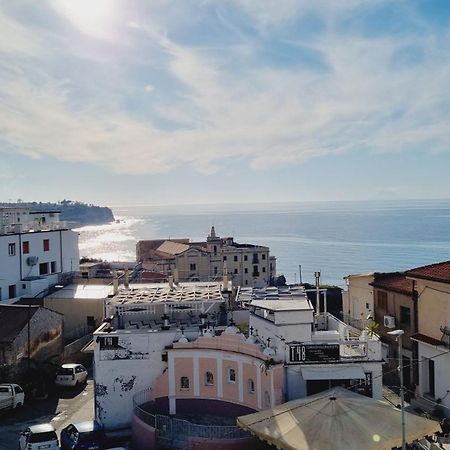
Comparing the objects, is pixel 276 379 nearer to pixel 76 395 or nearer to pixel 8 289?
pixel 76 395

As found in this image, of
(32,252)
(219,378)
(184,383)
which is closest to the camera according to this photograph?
(219,378)

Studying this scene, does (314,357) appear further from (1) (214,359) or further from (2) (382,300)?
(2) (382,300)

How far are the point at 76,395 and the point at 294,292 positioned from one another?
478 inches

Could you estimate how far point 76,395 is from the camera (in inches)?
1057

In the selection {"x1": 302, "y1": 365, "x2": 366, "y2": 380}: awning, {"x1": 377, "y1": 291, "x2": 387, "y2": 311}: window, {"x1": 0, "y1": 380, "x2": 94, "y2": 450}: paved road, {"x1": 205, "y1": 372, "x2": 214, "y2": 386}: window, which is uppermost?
{"x1": 377, "y1": 291, "x2": 387, "y2": 311}: window

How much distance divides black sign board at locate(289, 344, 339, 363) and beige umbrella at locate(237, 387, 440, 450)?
7.19 ft

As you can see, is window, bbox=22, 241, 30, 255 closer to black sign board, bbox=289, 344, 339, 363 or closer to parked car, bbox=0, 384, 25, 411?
parked car, bbox=0, 384, 25, 411

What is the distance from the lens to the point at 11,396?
24.8 meters

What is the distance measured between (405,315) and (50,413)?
17.0m

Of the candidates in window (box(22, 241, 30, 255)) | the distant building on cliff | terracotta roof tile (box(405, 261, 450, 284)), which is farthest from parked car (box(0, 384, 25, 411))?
the distant building on cliff

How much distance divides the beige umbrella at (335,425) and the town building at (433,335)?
256 inches

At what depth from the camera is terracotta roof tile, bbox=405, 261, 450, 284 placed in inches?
859

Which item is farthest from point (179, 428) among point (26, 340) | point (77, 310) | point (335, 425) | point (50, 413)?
point (77, 310)

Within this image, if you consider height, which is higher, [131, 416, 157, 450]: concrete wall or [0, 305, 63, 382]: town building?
[0, 305, 63, 382]: town building
